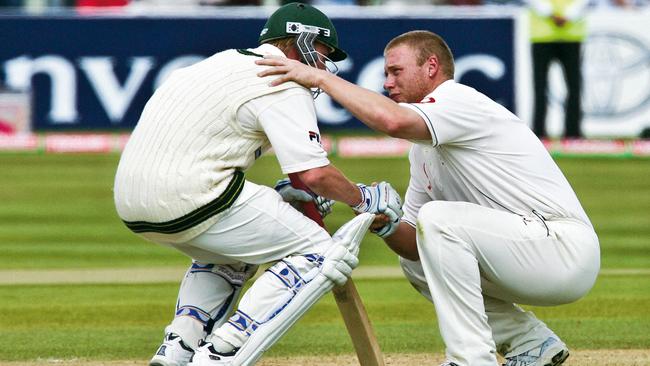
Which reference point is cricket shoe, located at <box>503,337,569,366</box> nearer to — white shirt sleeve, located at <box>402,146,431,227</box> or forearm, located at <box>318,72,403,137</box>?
white shirt sleeve, located at <box>402,146,431,227</box>

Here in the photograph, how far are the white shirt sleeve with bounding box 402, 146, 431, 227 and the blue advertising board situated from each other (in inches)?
375

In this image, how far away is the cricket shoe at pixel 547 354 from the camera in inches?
230

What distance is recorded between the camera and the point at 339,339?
741 cm

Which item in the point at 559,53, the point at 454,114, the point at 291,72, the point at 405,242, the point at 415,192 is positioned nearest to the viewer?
the point at 291,72

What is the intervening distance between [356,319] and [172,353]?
77 centimetres

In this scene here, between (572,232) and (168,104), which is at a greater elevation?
(168,104)

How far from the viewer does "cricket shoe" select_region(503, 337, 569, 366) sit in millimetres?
5836

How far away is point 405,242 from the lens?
597 cm

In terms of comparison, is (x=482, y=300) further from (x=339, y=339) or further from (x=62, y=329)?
(x=62, y=329)

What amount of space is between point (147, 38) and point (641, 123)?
586cm

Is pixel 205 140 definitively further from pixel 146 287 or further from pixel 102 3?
pixel 102 3

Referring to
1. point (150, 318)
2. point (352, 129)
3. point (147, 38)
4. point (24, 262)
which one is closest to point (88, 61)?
point (147, 38)

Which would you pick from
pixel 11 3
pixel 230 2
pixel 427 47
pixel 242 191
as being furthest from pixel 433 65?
pixel 11 3

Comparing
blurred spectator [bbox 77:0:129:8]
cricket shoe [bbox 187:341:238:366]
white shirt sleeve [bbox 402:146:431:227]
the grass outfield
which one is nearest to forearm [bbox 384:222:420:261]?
white shirt sleeve [bbox 402:146:431:227]
